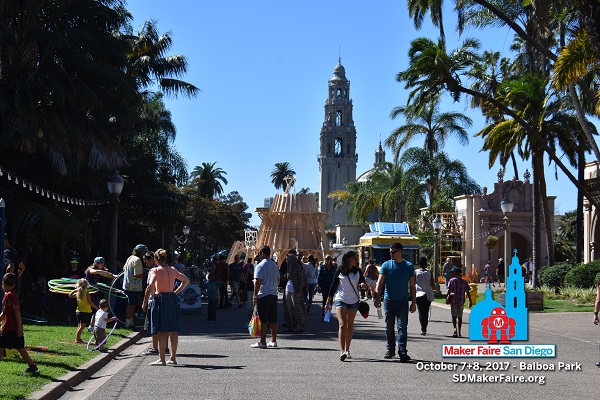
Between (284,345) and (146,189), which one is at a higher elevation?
(146,189)

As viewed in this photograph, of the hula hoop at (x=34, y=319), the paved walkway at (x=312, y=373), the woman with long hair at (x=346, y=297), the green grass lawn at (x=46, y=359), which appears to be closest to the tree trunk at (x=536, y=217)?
the paved walkway at (x=312, y=373)

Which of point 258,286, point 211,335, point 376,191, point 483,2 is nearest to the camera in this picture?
point 258,286

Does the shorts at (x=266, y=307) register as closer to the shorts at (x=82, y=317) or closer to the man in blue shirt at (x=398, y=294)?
the man in blue shirt at (x=398, y=294)

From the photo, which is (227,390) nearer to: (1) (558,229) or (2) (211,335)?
(2) (211,335)

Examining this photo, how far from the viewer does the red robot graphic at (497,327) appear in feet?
55.2

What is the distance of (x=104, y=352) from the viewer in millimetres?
14438

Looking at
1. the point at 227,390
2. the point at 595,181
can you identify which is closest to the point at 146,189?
the point at 595,181

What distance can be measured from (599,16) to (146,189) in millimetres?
21795

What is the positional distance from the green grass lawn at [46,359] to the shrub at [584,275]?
61.7ft

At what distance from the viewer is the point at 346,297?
1381cm

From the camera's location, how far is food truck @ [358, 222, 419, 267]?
38.2 metres

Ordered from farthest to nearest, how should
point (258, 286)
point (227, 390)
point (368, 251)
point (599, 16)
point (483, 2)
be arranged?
point (368, 251) → point (483, 2) → point (599, 16) → point (258, 286) → point (227, 390)

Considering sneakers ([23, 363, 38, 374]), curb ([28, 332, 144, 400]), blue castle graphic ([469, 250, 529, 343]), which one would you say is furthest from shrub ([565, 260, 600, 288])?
sneakers ([23, 363, 38, 374])

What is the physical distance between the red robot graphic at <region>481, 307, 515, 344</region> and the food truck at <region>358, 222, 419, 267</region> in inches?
777
